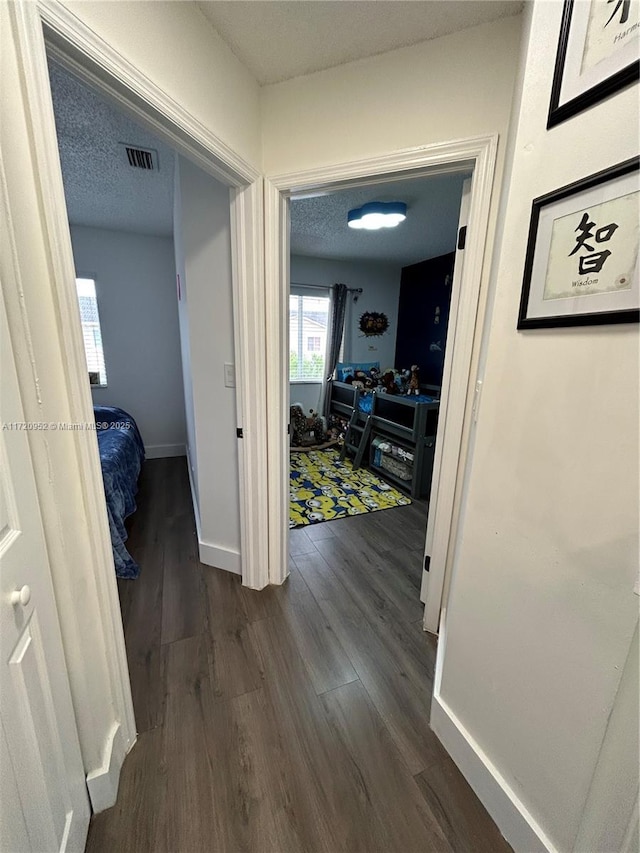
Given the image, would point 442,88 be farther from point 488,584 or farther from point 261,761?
point 261,761

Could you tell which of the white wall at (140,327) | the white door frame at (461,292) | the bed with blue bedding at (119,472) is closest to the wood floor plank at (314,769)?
the white door frame at (461,292)

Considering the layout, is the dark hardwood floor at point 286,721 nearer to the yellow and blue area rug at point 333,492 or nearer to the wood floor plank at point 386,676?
the wood floor plank at point 386,676

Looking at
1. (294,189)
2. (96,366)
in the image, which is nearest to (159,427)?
(96,366)

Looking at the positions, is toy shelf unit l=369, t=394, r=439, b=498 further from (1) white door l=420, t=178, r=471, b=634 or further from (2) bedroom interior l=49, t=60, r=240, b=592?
(2) bedroom interior l=49, t=60, r=240, b=592

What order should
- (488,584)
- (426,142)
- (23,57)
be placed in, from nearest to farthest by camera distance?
(23,57)
(488,584)
(426,142)

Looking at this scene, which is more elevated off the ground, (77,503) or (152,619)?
(77,503)

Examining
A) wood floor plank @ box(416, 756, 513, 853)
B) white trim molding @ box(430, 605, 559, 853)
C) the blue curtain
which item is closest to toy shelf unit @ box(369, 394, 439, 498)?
the blue curtain

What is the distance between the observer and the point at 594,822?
710 mm

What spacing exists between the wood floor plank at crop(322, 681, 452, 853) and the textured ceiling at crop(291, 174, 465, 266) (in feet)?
7.89

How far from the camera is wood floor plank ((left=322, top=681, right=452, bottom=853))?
3.11ft

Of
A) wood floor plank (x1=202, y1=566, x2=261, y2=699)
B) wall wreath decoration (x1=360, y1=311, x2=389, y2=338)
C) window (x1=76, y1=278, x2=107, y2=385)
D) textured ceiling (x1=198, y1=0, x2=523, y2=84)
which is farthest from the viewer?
wall wreath decoration (x1=360, y1=311, x2=389, y2=338)

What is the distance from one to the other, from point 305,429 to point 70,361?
366cm

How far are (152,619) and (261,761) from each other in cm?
88

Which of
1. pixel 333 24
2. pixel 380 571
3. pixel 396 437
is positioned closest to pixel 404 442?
pixel 396 437
